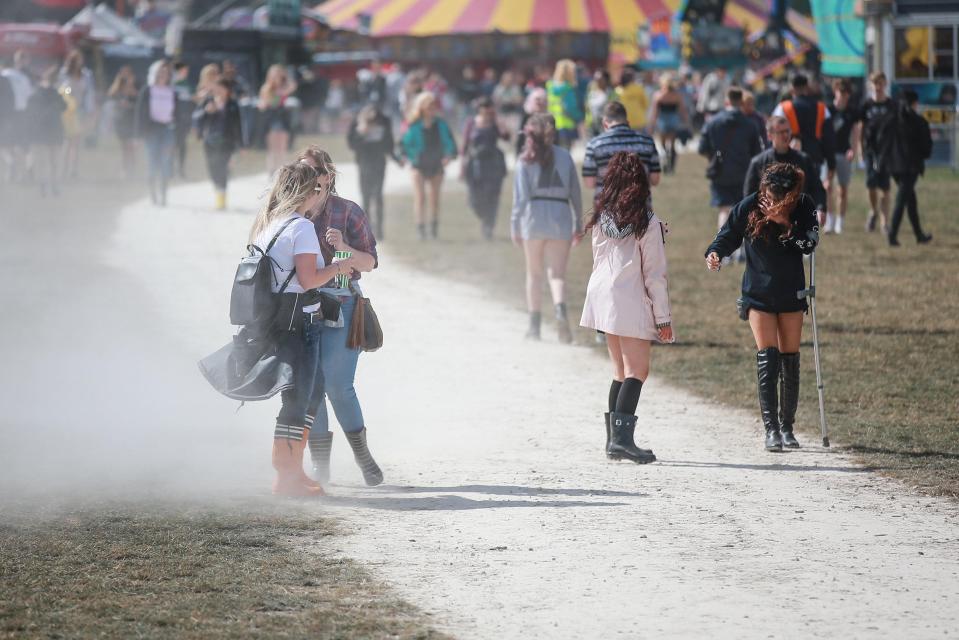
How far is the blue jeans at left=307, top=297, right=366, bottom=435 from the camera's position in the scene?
26.7ft

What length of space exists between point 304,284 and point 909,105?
12925 mm

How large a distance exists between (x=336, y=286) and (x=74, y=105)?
836 inches

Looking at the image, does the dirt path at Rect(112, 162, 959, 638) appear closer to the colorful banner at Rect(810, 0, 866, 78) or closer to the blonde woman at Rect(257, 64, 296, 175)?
the blonde woman at Rect(257, 64, 296, 175)

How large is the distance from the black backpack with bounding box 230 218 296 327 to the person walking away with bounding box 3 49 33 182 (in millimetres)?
18874

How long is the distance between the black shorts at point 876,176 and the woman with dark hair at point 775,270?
10.5 meters

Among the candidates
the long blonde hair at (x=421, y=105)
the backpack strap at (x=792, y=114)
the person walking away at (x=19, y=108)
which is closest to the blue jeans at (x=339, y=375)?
the backpack strap at (x=792, y=114)

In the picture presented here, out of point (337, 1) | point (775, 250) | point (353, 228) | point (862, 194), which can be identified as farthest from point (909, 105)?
point (337, 1)

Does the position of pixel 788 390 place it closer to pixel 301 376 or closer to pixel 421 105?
pixel 301 376

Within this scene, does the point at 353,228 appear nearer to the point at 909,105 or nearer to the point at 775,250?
the point at 775,250

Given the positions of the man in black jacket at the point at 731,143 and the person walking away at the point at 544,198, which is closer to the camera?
the person walking away at the point at 544,198

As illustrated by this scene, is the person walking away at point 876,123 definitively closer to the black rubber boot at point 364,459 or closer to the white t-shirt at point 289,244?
the black rubber boot at point 364,459

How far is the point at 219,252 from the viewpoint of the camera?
1886 centimetres

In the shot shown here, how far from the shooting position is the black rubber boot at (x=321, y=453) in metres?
8.53

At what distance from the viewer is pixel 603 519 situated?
7.75 metres
